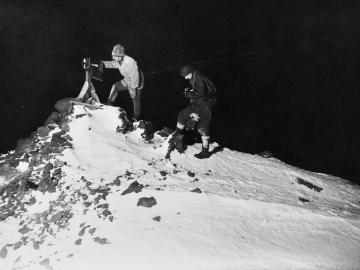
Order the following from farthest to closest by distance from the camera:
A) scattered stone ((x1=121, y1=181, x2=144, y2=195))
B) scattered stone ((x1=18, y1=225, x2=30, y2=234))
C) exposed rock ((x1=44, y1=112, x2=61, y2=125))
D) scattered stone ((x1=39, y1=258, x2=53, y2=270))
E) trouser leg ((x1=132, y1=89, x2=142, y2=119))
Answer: trouser leg ((x1=132, y1=89, x2=142, y2=119)) → exposed rock ((x1=44, y1=112, x2=61, y2=125)) → scattered stone ((x1=121, y1=181, x2=144, y2=195)) → scattered stone ((x1=18, y1=225, x2=30, y2=234)) → scattered stone ((x1=39, y1=258, x2=53, y2=270))

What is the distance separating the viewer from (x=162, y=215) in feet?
20.1

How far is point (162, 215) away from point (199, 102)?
2.69 metres

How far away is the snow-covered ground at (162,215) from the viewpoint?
17.7ft

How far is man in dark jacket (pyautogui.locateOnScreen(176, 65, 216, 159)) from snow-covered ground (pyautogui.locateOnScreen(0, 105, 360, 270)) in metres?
0.61

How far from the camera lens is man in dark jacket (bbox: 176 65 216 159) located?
7.83 metres

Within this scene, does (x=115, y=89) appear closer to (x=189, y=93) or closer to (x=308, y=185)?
(x=189, y=93)

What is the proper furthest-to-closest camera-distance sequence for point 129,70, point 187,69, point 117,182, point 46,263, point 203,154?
point 203,154 < point 129,70 < point 187,69 < point 117,182 < point 46,263

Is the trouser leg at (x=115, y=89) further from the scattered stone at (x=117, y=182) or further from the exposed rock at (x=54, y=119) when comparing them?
the scattered stone at (x=117, y=182)

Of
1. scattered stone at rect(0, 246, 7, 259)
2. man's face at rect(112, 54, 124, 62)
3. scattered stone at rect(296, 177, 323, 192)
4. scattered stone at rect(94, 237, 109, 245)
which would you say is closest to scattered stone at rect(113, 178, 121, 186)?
scattered stone at rect(94, 237, 109, 245)

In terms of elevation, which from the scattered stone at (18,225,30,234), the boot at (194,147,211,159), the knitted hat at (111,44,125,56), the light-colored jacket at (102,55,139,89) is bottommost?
the scattered stone at (18,225,30,234)

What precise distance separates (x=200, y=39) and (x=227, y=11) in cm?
354

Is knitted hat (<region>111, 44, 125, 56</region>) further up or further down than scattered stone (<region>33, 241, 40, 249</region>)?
further up

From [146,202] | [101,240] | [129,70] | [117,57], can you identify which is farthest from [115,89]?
[101,240]

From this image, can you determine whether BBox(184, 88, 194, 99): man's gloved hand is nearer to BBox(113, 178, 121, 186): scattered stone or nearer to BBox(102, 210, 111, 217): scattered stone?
BBox(113, 178, 121, 186): scattered stone
